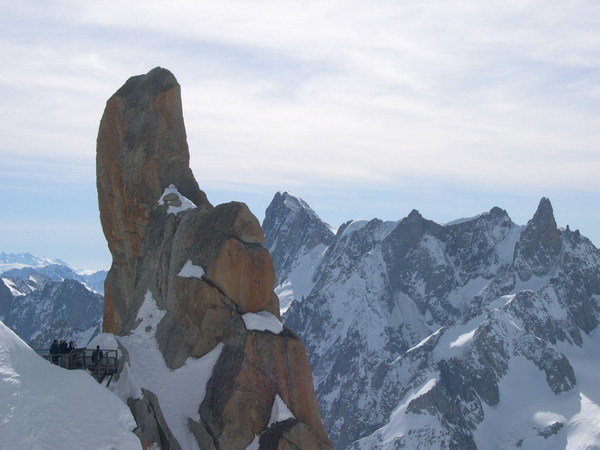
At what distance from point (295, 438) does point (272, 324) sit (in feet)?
18.8

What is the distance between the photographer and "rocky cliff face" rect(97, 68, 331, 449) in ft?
141

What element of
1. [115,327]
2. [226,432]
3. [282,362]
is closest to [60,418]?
[226,432]

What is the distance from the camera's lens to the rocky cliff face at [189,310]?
42.8m

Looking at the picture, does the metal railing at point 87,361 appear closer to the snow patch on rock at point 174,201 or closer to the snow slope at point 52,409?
the snow slope at point 52,409

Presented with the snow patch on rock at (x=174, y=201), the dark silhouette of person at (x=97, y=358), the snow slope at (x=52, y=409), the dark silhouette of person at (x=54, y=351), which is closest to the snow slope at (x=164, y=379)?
the dark silhouette of person at (x=97, y=358)

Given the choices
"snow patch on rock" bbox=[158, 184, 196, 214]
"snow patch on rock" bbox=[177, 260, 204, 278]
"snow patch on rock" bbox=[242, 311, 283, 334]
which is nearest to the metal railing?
"snow patch on rock" bbox=[177, 260, 204, 278]

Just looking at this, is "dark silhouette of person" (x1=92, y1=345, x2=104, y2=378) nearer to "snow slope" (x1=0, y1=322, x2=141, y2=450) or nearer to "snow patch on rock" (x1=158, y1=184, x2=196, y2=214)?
"snow slope" (x1=0, y1=322, x2=141, y2=450)

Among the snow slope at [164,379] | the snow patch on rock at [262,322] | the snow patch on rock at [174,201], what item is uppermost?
the snow patch on rock at [174,201]

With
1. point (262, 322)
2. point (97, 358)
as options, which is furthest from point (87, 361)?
point (262, 322)

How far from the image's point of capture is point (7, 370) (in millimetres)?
37094

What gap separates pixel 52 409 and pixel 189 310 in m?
11.8

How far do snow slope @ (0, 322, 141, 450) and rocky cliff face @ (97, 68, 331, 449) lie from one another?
2.04m

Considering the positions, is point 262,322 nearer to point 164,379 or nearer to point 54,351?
point 164,379

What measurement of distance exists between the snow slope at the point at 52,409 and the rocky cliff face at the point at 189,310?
204 cm
